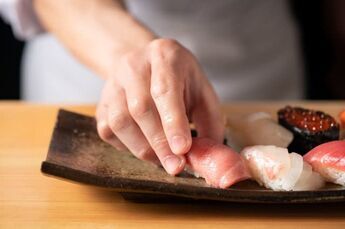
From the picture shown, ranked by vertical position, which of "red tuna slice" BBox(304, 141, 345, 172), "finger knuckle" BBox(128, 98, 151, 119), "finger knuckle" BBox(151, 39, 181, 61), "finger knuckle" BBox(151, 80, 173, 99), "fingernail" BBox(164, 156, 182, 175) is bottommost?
"fingernail" BBox(164, 156, 182, 175)

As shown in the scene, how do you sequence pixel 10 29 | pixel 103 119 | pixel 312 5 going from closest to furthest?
pixel 103 119 → pixel 312 5 → pixel 10 29

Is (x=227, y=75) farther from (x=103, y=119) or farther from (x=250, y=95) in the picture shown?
(x=103, y=119)

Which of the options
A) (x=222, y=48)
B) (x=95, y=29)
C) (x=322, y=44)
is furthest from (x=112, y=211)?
(x=322, y=44)

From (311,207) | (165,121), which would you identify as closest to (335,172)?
(311,207)

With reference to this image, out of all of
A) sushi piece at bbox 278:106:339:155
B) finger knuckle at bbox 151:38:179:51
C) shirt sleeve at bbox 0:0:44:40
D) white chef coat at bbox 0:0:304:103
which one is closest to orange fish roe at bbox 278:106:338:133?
sushi piece at bbox 278:106:339:155

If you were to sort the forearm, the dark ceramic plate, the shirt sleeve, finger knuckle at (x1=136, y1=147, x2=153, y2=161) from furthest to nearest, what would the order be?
the shirt sleeve < the forearm < finger knuckle at (x1=136, y1=147, x2=153, y2=161) < the dark ceramic plate

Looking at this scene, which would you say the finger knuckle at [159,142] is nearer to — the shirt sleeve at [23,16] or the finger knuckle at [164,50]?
the finger knuckle at [164,50]

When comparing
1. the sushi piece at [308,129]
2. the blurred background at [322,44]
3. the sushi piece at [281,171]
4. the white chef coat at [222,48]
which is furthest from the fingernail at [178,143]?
the blurred background at [322,44]

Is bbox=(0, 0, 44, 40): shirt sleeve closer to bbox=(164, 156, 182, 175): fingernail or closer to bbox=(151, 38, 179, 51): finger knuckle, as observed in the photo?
bbox=(151, 38, 179, 51): finger knuckle
